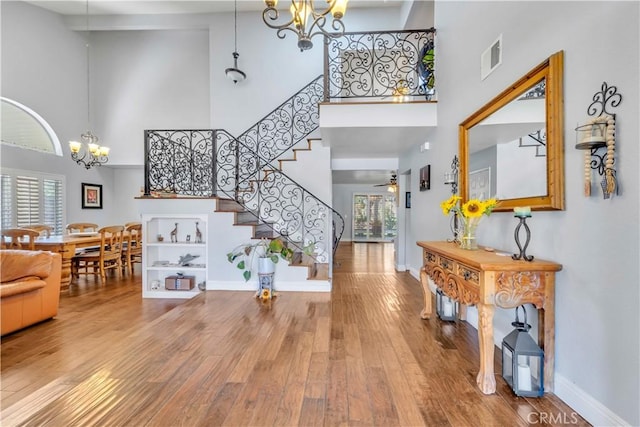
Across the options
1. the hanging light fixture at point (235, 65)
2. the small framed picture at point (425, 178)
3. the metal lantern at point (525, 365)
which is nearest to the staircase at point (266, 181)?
the hanging light fixture at point (235, 65)

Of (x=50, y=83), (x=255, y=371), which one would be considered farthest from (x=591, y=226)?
(x=50, y=83)

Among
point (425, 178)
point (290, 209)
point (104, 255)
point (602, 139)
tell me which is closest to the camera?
point (602, 139)

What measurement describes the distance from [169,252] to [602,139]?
5.41m

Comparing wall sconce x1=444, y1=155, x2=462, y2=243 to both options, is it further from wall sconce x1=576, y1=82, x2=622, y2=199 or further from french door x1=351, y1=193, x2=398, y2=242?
french door x1=351, y1=193, x2=398, y2=242

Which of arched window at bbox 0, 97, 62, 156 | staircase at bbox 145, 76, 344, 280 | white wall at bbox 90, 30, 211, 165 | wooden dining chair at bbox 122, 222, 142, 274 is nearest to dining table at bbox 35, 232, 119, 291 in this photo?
wooden dining chair at bbox 122, 222, 142, 274

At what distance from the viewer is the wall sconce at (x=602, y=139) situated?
1.44 meters

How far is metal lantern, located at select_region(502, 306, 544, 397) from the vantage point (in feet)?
6.07

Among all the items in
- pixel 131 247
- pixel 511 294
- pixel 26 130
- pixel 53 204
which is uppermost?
pixel 26 130

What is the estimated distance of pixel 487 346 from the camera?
6.27 feet

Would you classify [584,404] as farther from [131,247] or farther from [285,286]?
[131,247]

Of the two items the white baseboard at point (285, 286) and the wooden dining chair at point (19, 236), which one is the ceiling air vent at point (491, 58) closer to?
the white baseboard at point (285, 286)

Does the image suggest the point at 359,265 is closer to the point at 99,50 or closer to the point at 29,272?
the point at 29,272

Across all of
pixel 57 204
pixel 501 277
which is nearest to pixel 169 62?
pixel 57 204

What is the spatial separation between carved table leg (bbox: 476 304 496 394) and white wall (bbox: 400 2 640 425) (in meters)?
0.42
